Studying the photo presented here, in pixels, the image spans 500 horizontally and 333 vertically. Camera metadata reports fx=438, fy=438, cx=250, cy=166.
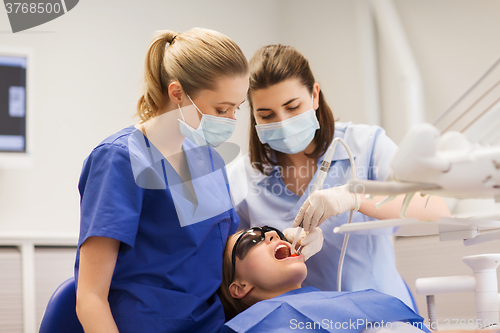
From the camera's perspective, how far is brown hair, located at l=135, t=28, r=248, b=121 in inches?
48.2

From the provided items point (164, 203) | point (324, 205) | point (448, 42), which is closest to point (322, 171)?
point (324, 205)

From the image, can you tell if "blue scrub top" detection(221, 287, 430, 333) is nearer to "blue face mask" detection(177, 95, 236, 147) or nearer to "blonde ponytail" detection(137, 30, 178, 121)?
"blue face mask" detection(177, 95, 236, 147)

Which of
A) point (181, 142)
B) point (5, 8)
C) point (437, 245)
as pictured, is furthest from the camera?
point (5, 8)

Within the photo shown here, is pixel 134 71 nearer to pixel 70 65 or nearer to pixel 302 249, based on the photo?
pixel 70 65

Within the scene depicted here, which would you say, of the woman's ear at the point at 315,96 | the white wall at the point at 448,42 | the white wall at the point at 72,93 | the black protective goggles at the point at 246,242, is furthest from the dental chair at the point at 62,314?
the white wall at the point at 448,42

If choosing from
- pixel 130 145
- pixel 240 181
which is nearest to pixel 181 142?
pixel 130 145

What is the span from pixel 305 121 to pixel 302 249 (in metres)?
0.44

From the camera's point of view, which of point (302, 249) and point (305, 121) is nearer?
point (302, 249)

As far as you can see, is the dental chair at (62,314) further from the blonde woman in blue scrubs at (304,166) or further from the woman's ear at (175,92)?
the blonde woman in blue scrubs at (304,166)

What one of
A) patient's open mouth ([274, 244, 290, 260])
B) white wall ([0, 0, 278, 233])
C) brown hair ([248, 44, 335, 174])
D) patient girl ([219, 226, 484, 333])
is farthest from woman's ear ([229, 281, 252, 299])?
white wall ([0, 0, 278, 233])

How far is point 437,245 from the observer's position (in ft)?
6.98

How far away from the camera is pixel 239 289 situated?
1.43m

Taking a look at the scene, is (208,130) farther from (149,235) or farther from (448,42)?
(448,42)

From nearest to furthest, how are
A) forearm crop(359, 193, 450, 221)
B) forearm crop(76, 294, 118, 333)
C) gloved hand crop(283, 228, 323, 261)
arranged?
forearm crop(76, 294, 118, 333), forearm crop(359, 193, 450, 221), gloved hand crop(283, 228, 323, 261)
